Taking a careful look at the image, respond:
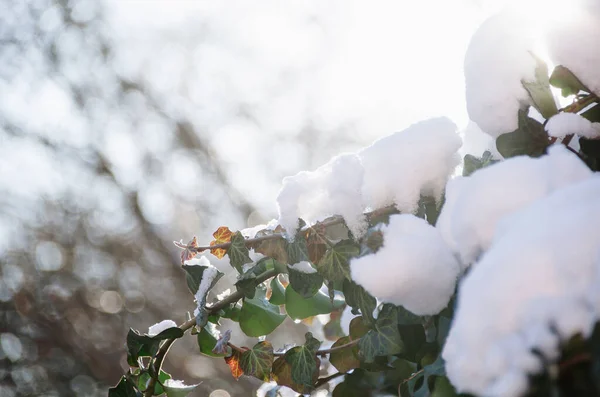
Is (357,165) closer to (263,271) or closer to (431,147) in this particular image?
(431,147)

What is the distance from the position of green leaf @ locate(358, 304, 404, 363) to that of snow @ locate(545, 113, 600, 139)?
0.25 m

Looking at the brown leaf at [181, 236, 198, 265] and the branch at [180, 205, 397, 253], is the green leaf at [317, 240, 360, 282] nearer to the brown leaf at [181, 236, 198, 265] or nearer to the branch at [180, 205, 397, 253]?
the branch at [180, 205, 397, 253]

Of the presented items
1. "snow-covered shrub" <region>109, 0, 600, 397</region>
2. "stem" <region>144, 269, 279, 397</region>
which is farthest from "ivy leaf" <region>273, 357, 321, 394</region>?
"stem" <region>144, 269, 279, 397</region>

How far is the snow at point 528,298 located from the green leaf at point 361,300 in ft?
0.87

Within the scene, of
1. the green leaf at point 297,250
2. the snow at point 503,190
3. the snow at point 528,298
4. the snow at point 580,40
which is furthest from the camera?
the green leaf at point 297,250

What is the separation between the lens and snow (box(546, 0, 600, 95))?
1.61 ft

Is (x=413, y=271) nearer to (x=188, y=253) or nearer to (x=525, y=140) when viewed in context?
(x=525, y=140)

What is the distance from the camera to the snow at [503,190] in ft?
1.27

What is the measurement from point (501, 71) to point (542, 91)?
0.05 m

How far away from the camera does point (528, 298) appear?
0.97 ft

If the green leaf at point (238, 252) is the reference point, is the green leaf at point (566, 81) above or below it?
above

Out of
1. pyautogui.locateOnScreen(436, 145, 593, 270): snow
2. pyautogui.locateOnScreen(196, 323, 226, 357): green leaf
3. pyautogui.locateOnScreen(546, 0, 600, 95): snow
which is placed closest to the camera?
pyautogui.locateOnScreen(436, 145, 593, 270): snow

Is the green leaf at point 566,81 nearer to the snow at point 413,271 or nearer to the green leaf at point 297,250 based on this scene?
the snow at point 413,271

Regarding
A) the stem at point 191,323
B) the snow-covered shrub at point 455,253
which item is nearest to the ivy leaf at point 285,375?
the snow-covered shrub at point 455,253
